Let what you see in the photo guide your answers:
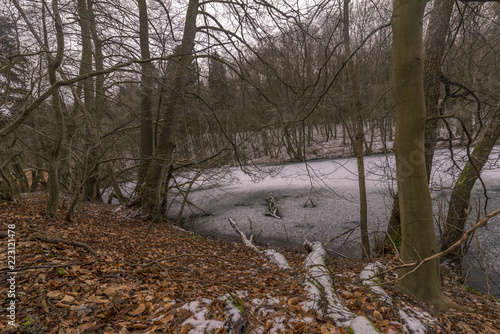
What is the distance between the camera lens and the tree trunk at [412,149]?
2.46m

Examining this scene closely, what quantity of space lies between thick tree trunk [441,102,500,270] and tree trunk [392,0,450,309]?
7.73 feet

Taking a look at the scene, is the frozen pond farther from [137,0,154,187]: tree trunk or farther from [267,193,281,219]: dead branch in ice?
[137,0,154,187]: tree trunk

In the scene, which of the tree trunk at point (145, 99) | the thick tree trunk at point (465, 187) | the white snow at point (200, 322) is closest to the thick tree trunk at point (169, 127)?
the tree trunk at point (145, 99)

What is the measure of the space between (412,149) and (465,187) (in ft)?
10.7

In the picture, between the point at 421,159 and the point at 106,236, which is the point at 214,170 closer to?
the point at 106,236

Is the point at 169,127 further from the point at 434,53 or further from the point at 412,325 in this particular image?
the point at 412,325

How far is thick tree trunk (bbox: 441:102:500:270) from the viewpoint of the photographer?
443 cm

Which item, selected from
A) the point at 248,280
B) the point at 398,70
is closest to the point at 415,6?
the point at 398,70

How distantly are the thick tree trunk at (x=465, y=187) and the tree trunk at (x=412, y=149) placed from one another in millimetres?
2357

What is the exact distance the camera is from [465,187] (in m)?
4.73

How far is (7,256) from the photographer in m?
2.46

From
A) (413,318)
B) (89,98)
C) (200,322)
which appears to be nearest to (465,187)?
(413,318)

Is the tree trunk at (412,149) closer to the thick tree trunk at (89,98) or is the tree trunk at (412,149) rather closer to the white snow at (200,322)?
the white snow at (200,322)

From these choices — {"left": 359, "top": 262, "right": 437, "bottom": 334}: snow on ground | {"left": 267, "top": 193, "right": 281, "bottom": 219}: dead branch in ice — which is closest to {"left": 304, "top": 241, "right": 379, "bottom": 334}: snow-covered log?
{"left": 359, "top": 262, "right": 437, "bottom": 334}: snow on ground
